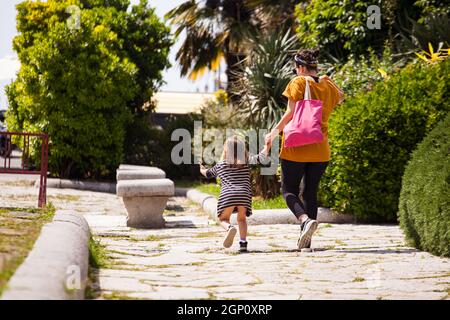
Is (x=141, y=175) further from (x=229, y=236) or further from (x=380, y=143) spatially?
(x=229, y=236)

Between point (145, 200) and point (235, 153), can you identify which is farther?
point (145, 200)

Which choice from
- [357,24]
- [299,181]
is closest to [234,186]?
[299,181]

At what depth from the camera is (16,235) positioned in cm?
567

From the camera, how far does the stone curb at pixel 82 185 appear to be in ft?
55.9

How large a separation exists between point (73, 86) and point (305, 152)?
35.6ft

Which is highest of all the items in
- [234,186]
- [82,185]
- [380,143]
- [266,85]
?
[266,85]

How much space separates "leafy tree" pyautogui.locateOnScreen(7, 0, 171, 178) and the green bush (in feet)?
28.6

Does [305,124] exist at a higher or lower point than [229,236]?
higher

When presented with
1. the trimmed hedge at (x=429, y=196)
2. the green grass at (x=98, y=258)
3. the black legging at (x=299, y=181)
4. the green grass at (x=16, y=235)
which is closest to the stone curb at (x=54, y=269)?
the green grass at (x=16, y=235)

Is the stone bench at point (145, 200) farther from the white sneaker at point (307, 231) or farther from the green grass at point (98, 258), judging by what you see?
the white sneaker at point (307, 231)

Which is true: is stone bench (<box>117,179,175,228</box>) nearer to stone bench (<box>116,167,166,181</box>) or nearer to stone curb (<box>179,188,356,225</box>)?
stone curb (<box>179,188,356,225</box>)

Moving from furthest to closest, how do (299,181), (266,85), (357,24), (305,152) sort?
(357,24)
(266,85)
(299,181)
(305,152)

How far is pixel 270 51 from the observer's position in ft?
48.3

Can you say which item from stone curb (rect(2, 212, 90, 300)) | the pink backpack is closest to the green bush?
the pink backpack
